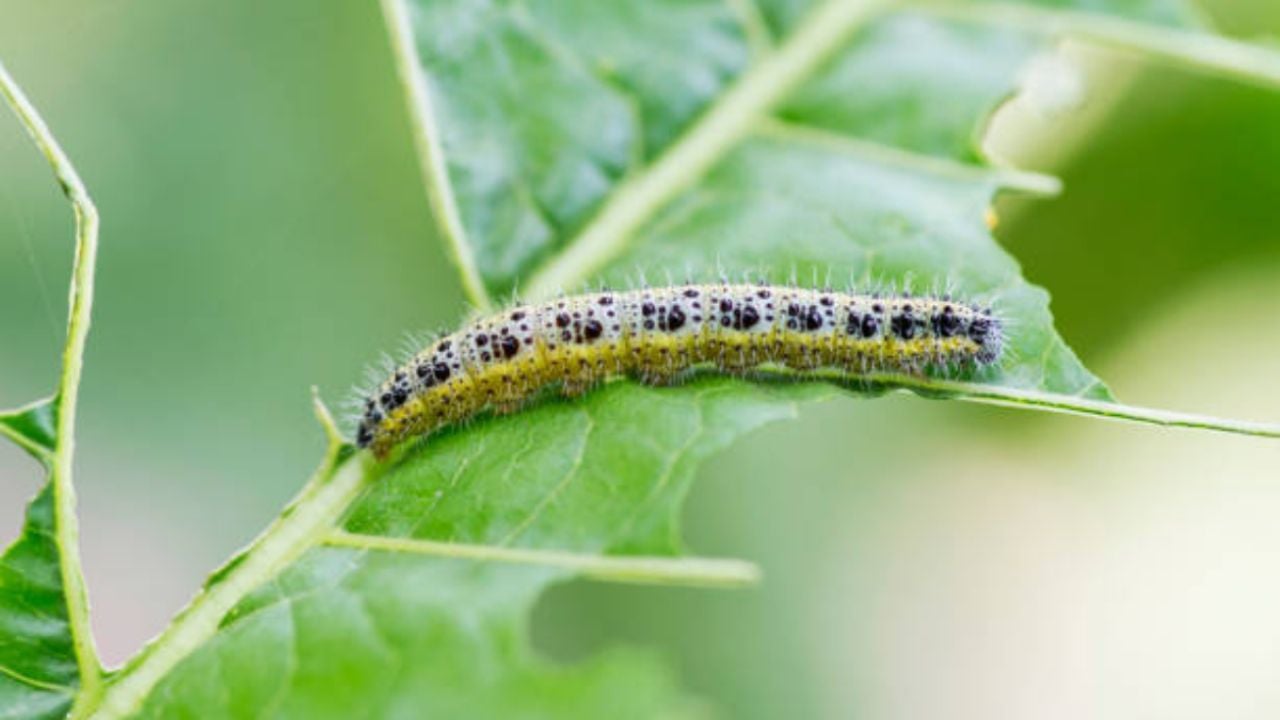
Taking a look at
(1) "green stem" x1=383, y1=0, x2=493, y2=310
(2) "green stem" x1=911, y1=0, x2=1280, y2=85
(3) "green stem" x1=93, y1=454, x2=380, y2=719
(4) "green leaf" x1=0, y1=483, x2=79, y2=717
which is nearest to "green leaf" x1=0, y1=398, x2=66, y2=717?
(4) "green leaf" x1=0, y1=483, x2=79, y2=717

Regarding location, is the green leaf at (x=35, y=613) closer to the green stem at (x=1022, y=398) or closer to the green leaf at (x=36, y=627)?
the green leaf at (x=36, y=627)

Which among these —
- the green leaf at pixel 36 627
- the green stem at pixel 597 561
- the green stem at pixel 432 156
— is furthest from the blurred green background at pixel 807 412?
the green stem at pixel 597 561

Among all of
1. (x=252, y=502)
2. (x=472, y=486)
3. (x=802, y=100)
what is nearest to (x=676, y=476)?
(x=472, y=486)

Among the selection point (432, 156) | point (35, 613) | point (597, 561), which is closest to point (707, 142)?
point (432, 156)

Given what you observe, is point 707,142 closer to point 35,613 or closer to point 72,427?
point 72,427

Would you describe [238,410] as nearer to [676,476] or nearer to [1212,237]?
[676,476]

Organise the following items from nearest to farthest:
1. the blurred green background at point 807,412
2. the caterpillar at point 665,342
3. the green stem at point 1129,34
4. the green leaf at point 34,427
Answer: the green leaf at point 34,427, the caterpillar at point 665,342, the green stem at point 1129,34, the blurred green background at point 807,412
